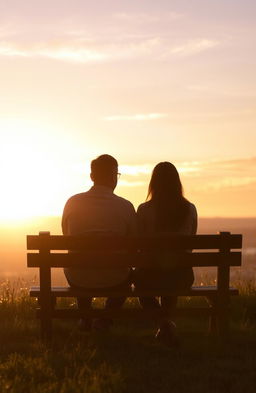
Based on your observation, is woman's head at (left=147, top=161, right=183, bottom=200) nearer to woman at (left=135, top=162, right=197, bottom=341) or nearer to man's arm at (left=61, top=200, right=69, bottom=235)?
woman at (left=135, top=162, right=197, bottom=341)

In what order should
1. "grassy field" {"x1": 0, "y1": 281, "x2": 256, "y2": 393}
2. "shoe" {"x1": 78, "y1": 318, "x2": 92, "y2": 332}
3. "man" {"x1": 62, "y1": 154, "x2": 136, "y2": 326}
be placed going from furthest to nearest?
"shoe" {"x1": 78, "y1": 318, "x2": 92, "y2": 332}
"man" {"x1": 62, "y1": 154, "x2": 136, "y2": 326}
"grassy field" {"x1": 0, "y1": 281, "x2": 256, "y2": 393}

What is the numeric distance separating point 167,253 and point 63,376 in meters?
2.12

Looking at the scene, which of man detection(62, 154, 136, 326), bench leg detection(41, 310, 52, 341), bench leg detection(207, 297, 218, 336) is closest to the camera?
bench leg detection(41, 310, 52, 341)

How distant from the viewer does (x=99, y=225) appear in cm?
773

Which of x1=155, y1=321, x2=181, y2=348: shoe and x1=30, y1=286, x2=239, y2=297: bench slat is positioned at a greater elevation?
x1=30, y1=286, x2=239, y2=297: bench slat

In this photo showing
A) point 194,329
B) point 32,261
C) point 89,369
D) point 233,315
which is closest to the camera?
point 89,369

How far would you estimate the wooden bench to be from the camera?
7.43 metres

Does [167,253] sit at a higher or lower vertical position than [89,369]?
higher

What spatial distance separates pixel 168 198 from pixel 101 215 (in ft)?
2.46

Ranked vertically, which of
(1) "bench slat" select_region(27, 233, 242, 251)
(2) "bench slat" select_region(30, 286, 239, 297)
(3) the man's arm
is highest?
(3) the man's arm

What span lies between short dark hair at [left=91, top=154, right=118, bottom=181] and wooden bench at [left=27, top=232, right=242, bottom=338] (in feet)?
2.22

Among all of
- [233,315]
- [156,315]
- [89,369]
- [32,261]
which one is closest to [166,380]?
[89,369]

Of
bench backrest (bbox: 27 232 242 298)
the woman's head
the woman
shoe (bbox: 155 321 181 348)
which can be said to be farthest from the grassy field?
the woman's head

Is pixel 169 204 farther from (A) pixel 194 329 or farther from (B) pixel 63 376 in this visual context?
(B) pixel 63 376
